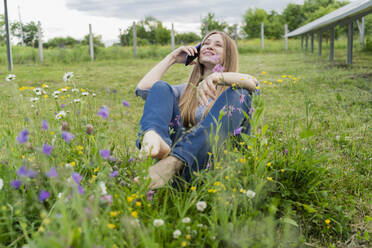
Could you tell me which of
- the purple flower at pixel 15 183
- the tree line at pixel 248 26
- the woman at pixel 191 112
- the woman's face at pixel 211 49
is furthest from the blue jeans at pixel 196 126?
the tree line at pixel 248 26

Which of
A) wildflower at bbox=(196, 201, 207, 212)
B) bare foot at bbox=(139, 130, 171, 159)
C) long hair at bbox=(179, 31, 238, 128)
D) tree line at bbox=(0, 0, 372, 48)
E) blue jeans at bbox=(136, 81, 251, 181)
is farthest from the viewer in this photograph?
tree line at bbox=(0, 0, 372, 48)

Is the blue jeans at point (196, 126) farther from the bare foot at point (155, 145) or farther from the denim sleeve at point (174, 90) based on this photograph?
the denim sleeve at point (174, 90)

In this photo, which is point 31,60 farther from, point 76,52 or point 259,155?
Answer: point 259,155

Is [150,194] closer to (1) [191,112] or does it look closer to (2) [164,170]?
(2) [164,170]

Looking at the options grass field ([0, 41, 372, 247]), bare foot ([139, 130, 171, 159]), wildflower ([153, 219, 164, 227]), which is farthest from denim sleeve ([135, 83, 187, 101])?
wildflower ([153, 219, 164, 227])

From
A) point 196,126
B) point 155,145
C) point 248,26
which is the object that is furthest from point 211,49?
point 248,26

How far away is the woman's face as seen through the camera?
2.39 metres

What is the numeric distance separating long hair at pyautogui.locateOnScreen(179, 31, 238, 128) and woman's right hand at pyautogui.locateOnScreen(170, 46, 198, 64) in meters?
0.11

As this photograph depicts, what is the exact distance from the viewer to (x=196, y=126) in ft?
5.85

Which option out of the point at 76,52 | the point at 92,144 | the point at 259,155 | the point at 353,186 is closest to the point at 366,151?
the point at 353,186

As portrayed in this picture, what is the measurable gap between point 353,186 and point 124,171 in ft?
4.15

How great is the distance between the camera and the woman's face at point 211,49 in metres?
2.39

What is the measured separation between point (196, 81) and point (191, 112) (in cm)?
29

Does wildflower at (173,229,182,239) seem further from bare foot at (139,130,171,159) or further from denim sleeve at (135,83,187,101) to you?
denim sleeve at (135,83,187,101)
